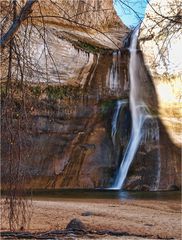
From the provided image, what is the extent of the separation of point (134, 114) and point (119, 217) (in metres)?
11.0

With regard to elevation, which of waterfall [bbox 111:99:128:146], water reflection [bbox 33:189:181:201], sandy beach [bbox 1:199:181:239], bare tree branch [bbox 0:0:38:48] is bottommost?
A: sandy beach [bbox 1:199:181:239]

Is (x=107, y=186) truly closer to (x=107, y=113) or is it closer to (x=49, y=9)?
(x=107, y=113)

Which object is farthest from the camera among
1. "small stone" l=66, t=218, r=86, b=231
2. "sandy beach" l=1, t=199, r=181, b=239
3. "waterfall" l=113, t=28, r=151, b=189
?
"waterfall" l=113, t=28, r=151, b=189

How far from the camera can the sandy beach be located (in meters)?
8.89

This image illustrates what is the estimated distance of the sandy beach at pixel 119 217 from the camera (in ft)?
29.2

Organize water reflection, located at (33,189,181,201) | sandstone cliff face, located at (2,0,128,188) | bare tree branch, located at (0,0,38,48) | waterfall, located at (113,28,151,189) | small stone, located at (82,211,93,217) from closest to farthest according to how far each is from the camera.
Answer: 1. bare tree branch, located at (0,0,38,48)
2. small stone, located at (82,211,93,217)
3. water reflection, located at (33,189,181,201)
4. sandstone cliff face, located at (2,0,128,188)
5. waterfall, located at (113,28,151,189)

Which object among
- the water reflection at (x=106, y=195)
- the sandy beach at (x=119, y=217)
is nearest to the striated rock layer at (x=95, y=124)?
the water reflection at (x=106, y=195)

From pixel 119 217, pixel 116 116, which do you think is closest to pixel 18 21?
pixel 119 217

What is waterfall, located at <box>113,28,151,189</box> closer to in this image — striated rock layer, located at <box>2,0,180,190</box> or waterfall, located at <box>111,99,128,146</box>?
striated rock layer, located at <box>2,0,180,190</box>

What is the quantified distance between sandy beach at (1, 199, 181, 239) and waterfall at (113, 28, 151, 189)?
5852mm

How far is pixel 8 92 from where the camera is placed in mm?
4168

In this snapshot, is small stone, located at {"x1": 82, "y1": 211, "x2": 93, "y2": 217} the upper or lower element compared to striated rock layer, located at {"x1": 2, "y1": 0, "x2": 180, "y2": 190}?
lower

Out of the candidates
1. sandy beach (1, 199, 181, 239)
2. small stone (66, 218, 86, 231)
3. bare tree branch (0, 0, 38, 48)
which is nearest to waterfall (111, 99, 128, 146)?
sandy beach (1, 199, 181, 239)

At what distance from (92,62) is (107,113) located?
89.5 inches
